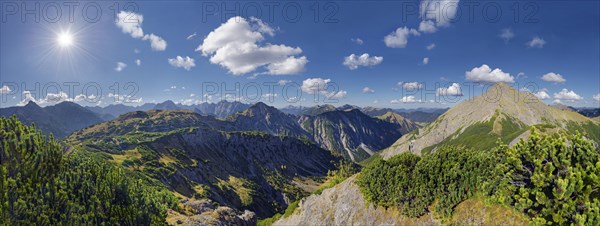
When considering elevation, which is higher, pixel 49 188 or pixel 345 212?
pixel 49 188

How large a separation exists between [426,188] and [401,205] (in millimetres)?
8156

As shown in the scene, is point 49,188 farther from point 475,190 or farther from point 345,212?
point 345,212

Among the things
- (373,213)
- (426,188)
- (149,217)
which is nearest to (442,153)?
(426,188)

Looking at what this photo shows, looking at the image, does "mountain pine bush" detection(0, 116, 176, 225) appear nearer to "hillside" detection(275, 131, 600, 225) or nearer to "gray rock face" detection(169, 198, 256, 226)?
"gray rock face" detection(169, 198, 256, 226)

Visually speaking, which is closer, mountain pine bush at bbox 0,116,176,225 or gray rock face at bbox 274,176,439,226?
mountain pine bush at bbox 0,116,176,225

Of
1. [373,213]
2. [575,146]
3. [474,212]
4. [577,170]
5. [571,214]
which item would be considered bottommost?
[373,213]

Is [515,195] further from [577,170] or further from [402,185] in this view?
[402,185]

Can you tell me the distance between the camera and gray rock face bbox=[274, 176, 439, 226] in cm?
6838

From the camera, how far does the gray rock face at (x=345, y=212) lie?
224 feet

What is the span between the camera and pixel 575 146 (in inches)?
1053

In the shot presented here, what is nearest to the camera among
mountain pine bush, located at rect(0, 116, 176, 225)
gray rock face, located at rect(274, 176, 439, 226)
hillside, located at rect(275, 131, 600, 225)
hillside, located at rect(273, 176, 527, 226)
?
hillside, located at rect(275, 131, 600, 225)

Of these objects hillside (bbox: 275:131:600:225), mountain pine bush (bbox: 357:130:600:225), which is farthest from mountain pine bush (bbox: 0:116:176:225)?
hillside (bbox: 275:131:600:225)

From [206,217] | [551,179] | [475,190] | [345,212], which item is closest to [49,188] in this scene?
[551,179]

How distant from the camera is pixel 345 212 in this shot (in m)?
83.9
